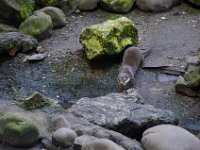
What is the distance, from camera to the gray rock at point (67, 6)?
8.55 metres

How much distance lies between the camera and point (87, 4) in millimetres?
8727

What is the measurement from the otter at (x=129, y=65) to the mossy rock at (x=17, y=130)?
2087 mm

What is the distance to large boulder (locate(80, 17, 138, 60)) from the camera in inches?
271

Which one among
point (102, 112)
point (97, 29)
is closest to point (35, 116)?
point (102, 112)

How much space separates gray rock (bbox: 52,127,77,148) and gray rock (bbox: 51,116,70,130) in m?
0.22

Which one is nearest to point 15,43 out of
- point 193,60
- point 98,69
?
point 98,69

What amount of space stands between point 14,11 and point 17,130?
3.79m

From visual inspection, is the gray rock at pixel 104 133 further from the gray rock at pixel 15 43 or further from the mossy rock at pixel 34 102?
the gray rock at pixel 15 43

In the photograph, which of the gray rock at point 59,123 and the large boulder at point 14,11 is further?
the large boulder at point 14,11

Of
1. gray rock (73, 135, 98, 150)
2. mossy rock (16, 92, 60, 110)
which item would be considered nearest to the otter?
mossy rock (16, 92, 60, 110)

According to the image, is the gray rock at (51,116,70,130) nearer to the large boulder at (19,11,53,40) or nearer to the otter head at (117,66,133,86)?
the otter head at (117,66,133,86)

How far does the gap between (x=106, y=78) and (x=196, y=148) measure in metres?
2.46

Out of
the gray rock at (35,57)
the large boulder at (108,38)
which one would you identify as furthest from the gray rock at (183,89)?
the gray rock at (35,57)

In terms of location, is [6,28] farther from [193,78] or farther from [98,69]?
[193,78]
